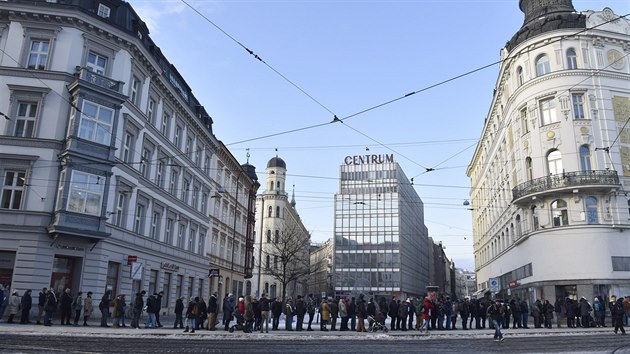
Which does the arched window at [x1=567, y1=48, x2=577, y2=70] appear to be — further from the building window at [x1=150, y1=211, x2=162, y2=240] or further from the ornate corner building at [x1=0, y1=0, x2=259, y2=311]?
the building window at [x1=150, y1=211, x2=162, y2=240]

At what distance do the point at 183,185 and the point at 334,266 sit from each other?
64.5 m

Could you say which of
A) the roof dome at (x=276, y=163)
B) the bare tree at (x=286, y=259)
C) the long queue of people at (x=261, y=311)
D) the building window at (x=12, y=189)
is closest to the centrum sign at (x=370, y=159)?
the roof dome at (x=276, y=163)

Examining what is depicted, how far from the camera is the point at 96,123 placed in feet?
81.8

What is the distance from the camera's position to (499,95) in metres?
47.3

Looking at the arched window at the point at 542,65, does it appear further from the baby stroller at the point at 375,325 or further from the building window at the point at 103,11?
the building window at the point at 103,11

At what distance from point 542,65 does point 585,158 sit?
25.8ft

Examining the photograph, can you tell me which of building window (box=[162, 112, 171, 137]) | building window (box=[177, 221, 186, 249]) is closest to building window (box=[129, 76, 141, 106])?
building window (box=[162, 112, 171, 137])

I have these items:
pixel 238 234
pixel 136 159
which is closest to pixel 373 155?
pixel 238 234

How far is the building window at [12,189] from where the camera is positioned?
22.8m

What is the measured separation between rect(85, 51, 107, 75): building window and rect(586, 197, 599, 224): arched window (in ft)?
106

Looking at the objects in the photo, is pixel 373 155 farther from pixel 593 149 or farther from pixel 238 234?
pixel 593 149

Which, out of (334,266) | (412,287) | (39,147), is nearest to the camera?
(39,147)

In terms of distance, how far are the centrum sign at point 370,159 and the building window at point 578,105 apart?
66637mm

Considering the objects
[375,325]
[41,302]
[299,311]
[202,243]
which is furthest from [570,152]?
[41,302]
